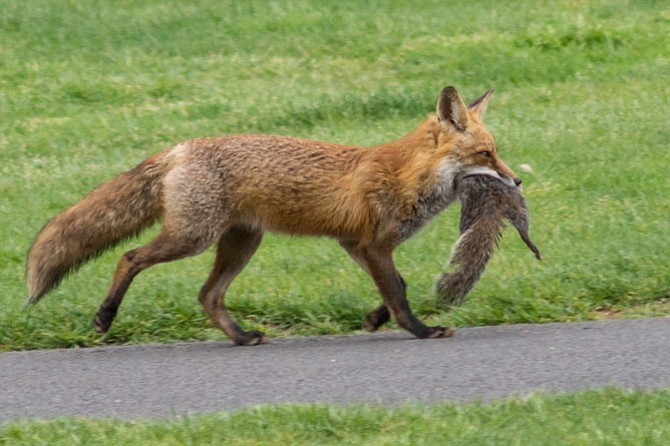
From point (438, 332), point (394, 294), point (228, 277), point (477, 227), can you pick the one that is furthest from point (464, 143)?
point (228, 277)

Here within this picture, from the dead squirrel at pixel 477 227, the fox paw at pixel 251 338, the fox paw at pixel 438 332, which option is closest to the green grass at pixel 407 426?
the fox paw at pixel 438 332

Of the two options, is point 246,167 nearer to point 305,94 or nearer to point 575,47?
point 305,94

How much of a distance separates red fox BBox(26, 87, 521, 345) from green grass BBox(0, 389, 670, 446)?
165 cm

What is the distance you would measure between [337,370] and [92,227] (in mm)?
1794

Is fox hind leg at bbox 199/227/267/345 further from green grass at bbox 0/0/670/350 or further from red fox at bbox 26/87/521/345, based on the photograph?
green grass at bbox 0/0/670/350

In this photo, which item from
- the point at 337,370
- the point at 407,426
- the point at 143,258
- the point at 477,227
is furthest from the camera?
the point at 477,227

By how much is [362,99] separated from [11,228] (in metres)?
4.74

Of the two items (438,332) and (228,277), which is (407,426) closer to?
(438,332)

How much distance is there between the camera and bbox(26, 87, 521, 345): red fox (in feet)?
23.2

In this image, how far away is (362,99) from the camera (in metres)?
13.1

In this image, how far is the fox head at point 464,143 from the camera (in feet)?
23.3

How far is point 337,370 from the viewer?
6.30 metres

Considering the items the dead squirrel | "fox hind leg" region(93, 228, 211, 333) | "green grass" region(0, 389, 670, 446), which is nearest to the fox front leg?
the dead squirrel

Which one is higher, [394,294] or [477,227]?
[477,227]
